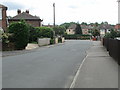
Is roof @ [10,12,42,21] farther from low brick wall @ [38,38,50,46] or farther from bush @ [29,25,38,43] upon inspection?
low brick wall @ [38,38,50,46]

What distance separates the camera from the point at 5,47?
30344mm

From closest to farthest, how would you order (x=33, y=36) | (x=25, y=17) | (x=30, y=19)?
1. (x=33, y=36)
2. (x=30, y=19)
3. (x=25, y=17)

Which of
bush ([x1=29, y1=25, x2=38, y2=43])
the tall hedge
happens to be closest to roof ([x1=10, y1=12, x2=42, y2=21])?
bush ([x1=29, y1=25, x2=38, y2=43])

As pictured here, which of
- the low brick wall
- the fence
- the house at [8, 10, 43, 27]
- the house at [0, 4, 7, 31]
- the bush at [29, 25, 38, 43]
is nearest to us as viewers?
the fence

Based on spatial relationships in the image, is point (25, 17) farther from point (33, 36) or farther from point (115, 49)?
point (115, 49)

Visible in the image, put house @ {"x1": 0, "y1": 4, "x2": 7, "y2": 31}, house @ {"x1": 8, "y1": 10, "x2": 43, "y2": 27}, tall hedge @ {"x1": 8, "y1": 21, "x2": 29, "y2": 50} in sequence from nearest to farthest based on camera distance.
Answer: tall hedge @ {"x1": 8, "y1": 21, "x2": 29, "y2": 50}
house @ {"x1": 0, "y1": 4, "x2": 7, "y2": 31}
house @ {"x1": 8, "y1": 10, "x2": 43, "y2": 27}

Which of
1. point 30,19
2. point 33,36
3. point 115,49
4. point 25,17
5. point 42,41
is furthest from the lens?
point 25,17

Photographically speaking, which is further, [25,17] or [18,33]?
[25,17]

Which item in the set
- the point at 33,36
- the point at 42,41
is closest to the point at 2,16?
the point at 42,41

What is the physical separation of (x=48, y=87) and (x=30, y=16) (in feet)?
216

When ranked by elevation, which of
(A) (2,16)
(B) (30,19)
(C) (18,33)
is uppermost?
(B) (30,19)

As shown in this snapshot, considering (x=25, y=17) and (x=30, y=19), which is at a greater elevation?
(x=25, y=17)

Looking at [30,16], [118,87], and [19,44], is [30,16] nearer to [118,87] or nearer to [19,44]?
[19,44]

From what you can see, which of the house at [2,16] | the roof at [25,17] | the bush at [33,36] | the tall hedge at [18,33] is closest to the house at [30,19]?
the roof at [25,17]
